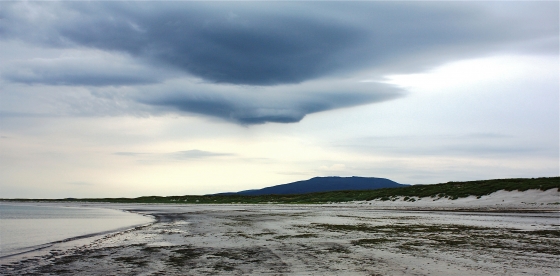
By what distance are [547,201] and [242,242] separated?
43250 mm

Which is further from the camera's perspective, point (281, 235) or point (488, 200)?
point (488, 200)

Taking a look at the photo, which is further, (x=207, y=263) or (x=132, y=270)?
(x=207, y=263)

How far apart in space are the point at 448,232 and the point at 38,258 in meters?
17.4

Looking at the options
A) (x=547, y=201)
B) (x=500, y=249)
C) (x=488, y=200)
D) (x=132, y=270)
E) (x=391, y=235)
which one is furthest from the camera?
(x=488, y=200)

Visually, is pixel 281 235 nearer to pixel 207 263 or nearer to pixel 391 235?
pixel 391 235

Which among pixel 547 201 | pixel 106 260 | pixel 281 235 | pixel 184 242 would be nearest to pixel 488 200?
pixel 547 201

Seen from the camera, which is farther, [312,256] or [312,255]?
[312,255]

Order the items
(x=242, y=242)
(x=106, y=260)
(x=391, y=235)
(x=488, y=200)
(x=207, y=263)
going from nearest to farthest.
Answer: (x=207, y=263), (x=106, y=260), (x=242, y=242), (x=391, y=235), (x=488, y=200)

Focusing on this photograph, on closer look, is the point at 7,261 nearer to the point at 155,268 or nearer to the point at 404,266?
the point at 155,268

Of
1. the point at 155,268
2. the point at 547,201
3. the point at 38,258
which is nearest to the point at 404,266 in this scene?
the point at 155,268

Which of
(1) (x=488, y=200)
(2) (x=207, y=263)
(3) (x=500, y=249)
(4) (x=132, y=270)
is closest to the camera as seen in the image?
(4) (x=132, y=270)

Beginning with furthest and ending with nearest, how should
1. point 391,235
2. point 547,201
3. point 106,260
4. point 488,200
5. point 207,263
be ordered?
point 488,200 < point 547,201 < point 391,235 < point 106,260 < point 207,263

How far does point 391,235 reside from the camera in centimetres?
1875

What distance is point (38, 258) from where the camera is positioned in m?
13.4
